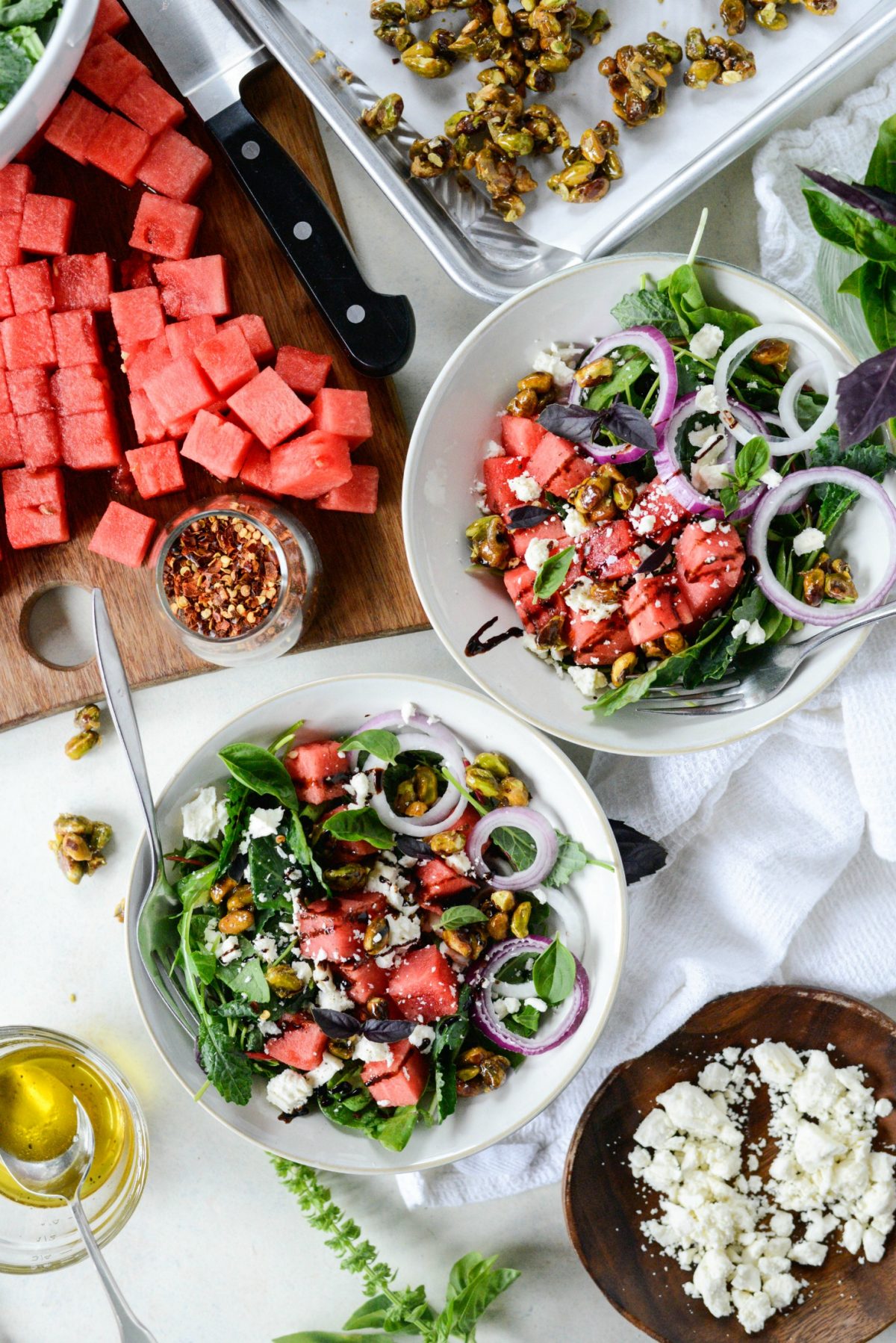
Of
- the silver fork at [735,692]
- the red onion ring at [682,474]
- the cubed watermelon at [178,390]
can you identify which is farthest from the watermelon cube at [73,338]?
the silver fork at [735,692]

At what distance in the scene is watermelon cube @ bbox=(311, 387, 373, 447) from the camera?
169 cm

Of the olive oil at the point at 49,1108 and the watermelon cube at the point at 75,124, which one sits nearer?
the watermelon cube at the point at 75,124

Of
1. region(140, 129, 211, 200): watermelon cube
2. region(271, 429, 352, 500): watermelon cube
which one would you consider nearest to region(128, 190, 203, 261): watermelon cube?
region(140, 129, 211, 200): watermelon cube

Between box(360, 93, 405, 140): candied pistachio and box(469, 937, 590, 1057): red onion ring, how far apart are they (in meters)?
1.24

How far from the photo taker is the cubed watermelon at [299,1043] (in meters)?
1.62

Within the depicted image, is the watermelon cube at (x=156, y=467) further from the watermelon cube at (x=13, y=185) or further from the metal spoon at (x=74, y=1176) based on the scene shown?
the metal spoon at (x=74, y=1176)

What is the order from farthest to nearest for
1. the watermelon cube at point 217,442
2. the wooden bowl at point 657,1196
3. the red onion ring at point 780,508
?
the wooden bowl at point 657,1196 < the watermelon cube at point 217,442 < the red onion ring at point 780,508

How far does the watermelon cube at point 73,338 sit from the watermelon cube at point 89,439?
0.28ft

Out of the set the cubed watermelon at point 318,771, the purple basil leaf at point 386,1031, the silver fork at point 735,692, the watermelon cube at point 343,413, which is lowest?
the purple basil leaf at point 386,1031

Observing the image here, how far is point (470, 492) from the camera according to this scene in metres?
1.64

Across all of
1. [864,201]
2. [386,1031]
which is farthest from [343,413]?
[386,1031]

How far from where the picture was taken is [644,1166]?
6.01ft

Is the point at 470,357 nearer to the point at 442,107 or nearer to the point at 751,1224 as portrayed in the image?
the point at 442,107

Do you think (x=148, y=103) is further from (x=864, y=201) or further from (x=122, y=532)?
(x=864, y=201)
